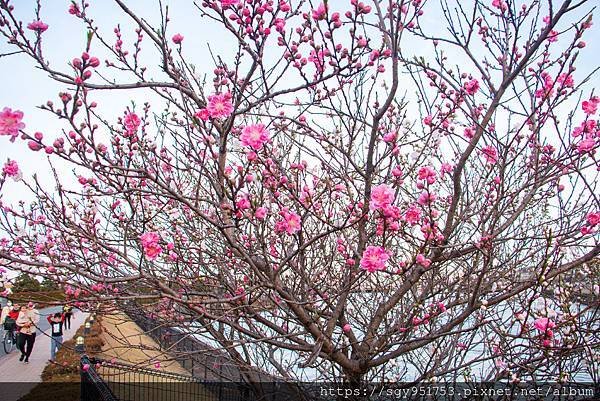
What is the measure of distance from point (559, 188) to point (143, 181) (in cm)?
318

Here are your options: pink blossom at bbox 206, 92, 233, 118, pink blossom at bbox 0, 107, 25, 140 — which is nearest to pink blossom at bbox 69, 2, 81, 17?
pink blossom at bbox 0, 107, 25, 140

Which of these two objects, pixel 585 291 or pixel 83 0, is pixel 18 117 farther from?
pixel 585 291

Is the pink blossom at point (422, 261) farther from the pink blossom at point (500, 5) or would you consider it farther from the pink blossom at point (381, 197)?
the pink blossom at point (500, 5)

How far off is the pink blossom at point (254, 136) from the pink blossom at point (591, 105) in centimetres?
192

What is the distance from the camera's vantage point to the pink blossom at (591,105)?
269 cm

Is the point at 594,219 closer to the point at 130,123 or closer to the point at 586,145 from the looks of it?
the point at 586,145

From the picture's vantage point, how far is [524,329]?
8.40 ft

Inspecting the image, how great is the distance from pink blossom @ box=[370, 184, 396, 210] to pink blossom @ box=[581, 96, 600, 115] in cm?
145

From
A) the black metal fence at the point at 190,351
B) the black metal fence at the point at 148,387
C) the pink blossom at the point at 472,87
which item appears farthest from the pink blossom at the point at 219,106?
the black metal fence at the point at 148,387

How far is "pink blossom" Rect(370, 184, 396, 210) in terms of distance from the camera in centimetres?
215

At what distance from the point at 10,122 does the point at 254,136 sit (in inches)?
42.4

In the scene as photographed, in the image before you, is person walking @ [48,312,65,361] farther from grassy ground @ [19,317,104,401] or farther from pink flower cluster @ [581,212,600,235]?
pink flower cluster @ [581,212,600,235]

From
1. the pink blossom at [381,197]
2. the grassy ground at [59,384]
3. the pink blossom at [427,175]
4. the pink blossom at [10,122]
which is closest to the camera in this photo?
the pink blossom at [10,122]

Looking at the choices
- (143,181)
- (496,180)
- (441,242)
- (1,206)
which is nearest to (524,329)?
(441,242)
